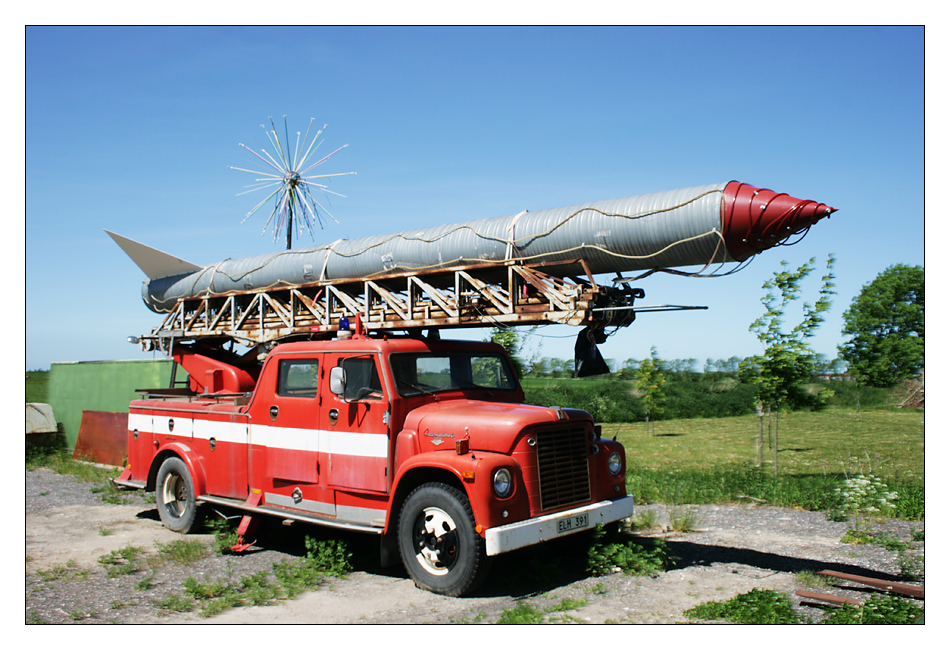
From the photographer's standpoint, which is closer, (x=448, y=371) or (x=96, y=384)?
(x=448, y=371)

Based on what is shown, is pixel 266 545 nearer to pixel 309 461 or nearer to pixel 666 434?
pixel 309 461

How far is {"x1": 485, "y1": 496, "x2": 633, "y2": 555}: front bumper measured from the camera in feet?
20.3

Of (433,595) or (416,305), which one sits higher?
(416,305)

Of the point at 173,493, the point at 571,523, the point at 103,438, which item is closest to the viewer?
the point at 571,523

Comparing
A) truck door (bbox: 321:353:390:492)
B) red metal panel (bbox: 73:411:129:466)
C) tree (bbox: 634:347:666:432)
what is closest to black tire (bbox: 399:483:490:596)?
truck door (bbox: 321:353:390:492)

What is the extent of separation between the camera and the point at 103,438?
1620 centimetres

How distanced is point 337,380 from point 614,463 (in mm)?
3061

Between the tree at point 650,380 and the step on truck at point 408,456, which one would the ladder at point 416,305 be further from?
the tree at point 650,380

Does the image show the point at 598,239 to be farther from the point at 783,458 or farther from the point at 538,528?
the point at 783,458

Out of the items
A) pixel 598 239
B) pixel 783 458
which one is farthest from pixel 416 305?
pixel 783 458

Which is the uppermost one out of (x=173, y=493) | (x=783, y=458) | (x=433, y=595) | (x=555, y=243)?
(x=555, y=243)

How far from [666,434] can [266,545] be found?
997 inches

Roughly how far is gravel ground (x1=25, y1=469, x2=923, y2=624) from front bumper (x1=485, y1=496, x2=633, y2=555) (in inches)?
21.0

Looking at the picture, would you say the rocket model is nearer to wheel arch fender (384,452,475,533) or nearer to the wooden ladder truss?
the wooden ladder truss
